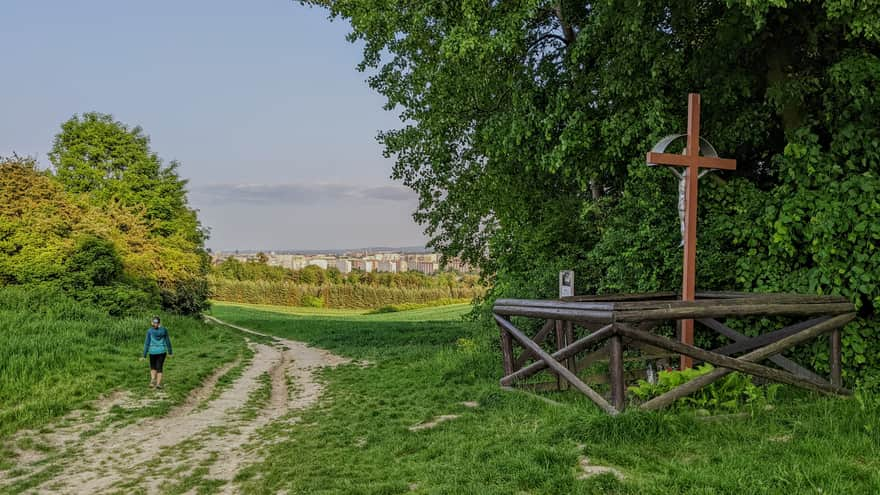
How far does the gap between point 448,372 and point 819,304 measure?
23.5 feet

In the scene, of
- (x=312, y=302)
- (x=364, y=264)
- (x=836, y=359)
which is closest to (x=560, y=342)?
(x=836, y=359)

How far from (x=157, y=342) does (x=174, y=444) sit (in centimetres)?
510

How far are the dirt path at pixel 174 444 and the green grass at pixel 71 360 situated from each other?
519 millimetres

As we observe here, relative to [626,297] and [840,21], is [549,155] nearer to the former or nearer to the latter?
[626,297]

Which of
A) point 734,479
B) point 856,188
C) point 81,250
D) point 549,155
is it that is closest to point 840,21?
point 856,188

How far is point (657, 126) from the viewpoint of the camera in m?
9.90

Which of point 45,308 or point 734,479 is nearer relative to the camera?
point 734,479

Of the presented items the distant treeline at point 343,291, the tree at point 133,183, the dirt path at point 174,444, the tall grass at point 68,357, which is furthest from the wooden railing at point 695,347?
the distant treeline at point 343,291

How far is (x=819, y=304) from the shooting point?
7227 millimetres

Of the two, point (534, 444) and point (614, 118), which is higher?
point (614, 118)

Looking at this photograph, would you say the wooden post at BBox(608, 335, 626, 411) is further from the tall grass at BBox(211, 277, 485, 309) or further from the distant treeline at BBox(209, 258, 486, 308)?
the tall grass at BBox(211, 277, 485, 309)

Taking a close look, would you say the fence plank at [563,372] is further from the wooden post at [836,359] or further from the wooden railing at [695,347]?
the wooden post at [836,359]

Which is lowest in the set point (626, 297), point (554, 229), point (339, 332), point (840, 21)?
point (339, 332)

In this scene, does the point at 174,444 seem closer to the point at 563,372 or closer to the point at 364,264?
the point at 563,372
